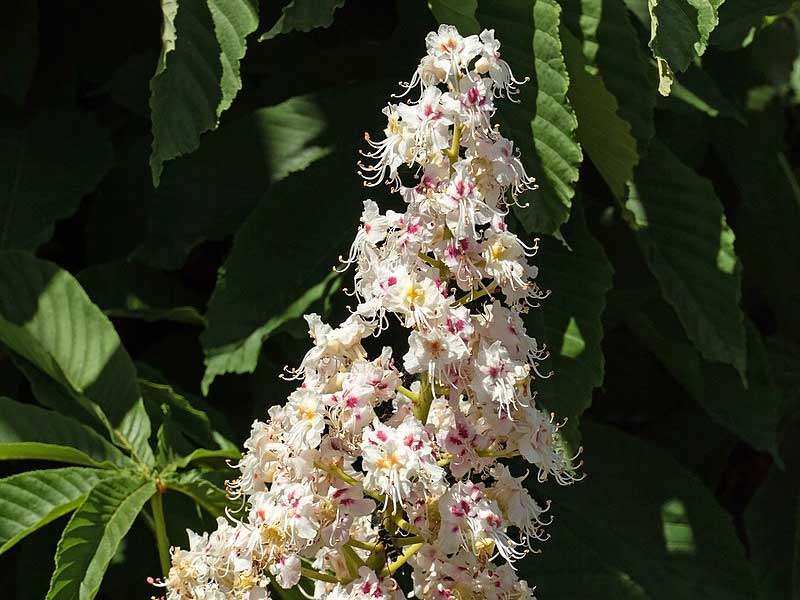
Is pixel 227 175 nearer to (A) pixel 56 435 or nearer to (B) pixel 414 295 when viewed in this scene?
(A) pixel 56 435

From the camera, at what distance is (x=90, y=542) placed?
139 centimetres

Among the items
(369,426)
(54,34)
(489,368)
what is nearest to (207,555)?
(369,426)

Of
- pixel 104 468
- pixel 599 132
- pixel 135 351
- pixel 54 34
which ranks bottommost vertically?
pixel 135 351

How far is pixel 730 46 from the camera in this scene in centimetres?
193

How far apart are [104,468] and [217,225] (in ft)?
1.67

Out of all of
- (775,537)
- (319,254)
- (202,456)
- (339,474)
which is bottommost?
(775,537)

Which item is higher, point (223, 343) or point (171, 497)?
point (223, 343)

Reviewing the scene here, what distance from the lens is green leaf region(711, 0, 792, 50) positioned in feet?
6.22

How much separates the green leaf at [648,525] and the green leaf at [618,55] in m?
0.57

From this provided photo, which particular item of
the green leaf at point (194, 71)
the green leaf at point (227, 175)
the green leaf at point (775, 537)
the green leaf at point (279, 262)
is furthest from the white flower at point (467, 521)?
the green leaf at point (775, 537)

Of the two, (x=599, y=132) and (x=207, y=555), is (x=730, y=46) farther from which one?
(x=207, y=555)

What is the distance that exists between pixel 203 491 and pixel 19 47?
3.16 feet

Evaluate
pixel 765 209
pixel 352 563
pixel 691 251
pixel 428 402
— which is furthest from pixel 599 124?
pixel 765 209

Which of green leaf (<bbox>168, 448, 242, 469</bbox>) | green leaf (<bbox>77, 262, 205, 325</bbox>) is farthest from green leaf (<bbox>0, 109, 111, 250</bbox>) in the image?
green leaf (<bbox>168, 448, 242, 469</bbox>)
